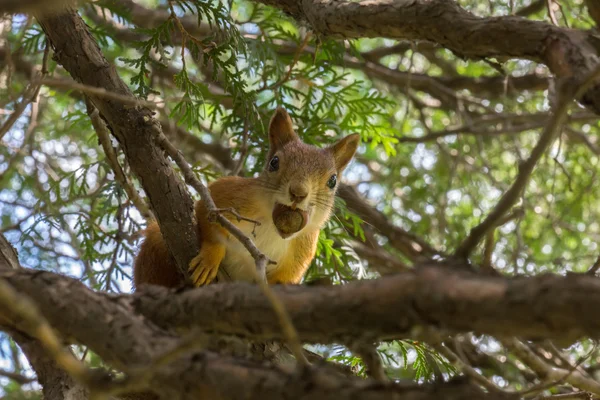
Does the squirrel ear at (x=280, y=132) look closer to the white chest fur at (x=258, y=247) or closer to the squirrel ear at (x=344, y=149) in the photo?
the squirrel ear at (x=344, y=149)

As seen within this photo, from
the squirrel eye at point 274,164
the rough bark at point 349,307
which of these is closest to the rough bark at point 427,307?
the rough bark at point 349,307

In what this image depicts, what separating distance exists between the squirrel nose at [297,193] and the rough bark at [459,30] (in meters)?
0.49

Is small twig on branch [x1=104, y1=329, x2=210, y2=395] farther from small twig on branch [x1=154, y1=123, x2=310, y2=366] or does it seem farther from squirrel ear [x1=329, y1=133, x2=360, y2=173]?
squirrel ear [x1=329, y1=133, x2=360, y2=173]

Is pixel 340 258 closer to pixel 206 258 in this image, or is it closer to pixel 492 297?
pixel 206 258

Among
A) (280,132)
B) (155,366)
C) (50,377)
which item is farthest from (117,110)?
(155,366)

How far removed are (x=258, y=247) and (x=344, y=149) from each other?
0.57 m

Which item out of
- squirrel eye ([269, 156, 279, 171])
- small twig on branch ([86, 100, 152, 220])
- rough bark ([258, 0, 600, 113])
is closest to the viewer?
rough bark ([258, 0, 600, 113])

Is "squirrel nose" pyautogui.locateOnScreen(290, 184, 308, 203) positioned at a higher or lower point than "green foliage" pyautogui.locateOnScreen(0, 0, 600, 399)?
lower

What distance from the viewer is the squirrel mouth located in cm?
215

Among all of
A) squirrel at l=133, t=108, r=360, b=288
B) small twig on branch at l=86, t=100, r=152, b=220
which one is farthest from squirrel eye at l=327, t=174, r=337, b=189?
small twig on branch at l=86, t=100, r=152, b=220

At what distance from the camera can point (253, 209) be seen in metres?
2.39

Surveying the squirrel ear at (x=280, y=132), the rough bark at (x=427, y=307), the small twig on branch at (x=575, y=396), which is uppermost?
the squirrel ear at (x=280, y=132)

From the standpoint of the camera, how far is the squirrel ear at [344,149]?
2.67m

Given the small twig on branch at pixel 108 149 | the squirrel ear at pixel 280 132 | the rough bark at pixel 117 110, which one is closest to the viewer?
the rough bark at pixel 117 110
